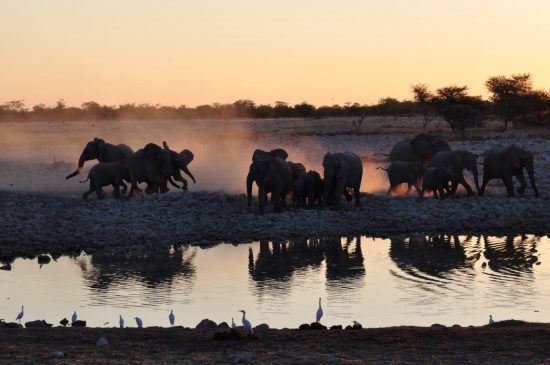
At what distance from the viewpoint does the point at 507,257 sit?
24516 millimetres

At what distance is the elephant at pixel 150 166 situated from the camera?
32.3 metres

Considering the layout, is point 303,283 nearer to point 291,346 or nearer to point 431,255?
point 431,255

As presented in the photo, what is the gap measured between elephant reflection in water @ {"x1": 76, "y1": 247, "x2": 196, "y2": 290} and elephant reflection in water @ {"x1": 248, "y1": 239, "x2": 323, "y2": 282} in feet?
4.32

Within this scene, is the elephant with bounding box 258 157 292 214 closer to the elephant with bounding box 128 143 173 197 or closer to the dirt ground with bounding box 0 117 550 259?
the dirt ground with bounding box 0 117 550 259

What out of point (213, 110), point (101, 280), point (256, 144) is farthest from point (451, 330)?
point (213, 110)

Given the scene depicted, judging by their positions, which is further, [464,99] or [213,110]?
[213,110]

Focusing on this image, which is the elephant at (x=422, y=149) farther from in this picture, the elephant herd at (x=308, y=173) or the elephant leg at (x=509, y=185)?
the elephant leg at (x=509, y=185)

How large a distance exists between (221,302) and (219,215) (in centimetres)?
835

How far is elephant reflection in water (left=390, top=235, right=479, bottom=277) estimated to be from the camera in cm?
2325

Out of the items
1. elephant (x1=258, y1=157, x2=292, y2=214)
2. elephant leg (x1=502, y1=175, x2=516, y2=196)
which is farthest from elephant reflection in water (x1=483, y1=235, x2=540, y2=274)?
elephant (x1=258, y1=157, x2=292, y2=214)

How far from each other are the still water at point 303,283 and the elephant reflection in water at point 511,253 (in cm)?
2

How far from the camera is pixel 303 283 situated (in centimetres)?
2173

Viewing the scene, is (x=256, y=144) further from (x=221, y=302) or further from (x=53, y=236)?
(x=221, y=302)

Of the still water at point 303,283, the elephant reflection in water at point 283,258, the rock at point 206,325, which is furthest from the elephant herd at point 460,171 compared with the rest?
the rock at point 206,325
